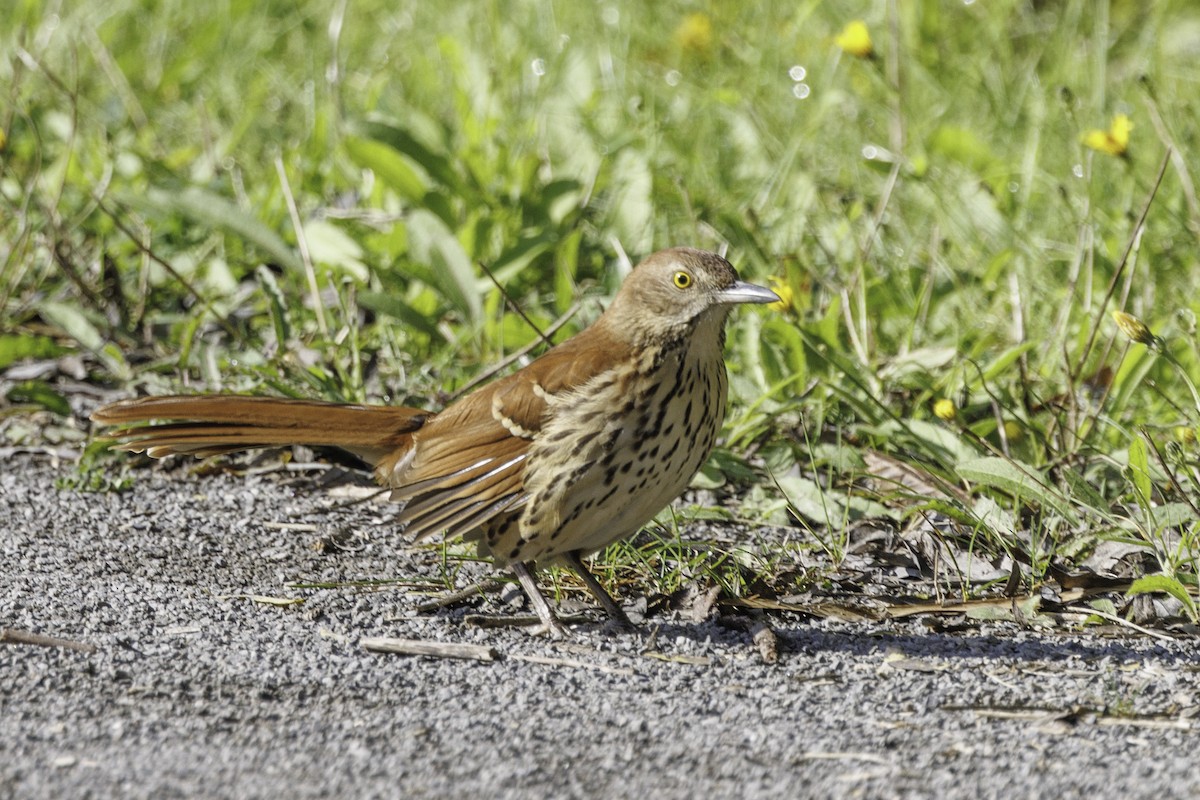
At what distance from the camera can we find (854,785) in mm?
2629

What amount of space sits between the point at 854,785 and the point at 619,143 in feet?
11.6

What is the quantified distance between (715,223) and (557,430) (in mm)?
2357

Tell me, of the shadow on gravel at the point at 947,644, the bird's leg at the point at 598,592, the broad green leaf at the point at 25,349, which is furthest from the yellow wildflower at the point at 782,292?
the broad green leaf at the point at 25,349

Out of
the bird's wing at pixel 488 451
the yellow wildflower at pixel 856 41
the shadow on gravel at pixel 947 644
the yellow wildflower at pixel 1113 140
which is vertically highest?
the yellow wildflower at pixel 856 41

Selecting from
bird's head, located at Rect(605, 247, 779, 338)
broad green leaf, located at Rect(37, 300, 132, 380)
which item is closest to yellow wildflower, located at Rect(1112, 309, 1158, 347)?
bird's head, located at Rect(605, 247, 779, 338)

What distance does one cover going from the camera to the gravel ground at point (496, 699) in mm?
2631

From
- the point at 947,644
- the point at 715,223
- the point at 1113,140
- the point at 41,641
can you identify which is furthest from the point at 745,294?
the point at 715,223

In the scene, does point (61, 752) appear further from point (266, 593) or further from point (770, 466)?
point (770, 466)

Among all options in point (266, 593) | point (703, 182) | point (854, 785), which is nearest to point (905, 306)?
point (703, 182)

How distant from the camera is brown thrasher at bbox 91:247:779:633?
3.55 meters

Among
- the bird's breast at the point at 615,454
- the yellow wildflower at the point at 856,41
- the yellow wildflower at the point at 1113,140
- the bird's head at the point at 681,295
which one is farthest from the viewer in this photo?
the yellow wildflower at the point at 856,41

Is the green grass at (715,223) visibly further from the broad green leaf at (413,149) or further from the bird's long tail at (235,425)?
the bird's long tail at (235,425)

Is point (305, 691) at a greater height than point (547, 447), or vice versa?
point (547, 447)

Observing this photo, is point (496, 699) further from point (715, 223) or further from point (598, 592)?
point (715, 223)
